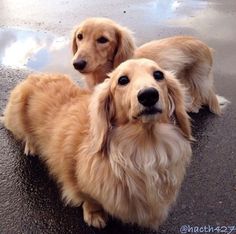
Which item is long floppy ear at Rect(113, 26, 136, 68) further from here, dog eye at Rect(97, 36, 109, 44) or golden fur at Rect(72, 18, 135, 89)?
dog eye at Rect(97, 36, 109, 44)

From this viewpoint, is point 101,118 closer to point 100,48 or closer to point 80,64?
point 80,64

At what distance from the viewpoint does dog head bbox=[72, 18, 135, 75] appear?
3836mm

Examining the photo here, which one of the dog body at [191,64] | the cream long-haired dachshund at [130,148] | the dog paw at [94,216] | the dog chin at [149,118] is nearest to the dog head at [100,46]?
the dog body at [191,64]

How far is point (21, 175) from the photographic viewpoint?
11.8 ft

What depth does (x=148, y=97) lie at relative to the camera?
2328mm

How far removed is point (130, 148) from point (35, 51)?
133 inches

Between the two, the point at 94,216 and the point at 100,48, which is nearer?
the point at 94,216

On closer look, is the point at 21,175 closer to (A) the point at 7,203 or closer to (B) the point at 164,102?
(A) the point at 7,203

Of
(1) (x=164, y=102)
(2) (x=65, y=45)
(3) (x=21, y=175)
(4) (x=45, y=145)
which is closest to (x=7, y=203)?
(3) (x=21, y=175)

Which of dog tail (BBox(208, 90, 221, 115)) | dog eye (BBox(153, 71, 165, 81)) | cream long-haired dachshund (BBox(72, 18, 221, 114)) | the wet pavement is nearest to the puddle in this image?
the wet pavement

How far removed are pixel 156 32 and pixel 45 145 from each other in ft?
11.1

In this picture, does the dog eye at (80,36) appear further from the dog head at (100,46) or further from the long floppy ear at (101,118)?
the long floppy ear at (101,118)

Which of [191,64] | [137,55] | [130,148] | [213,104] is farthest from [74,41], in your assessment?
[130,148]

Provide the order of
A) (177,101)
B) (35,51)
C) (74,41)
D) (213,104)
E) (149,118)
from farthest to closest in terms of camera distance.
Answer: (35,51), (213,104), (74,41), (177,101), (149,118)
